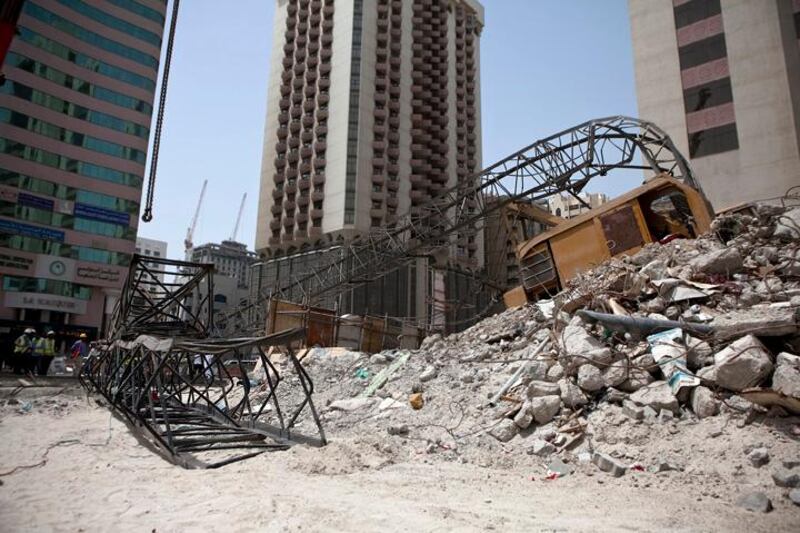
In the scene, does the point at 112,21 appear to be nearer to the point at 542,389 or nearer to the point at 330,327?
the point at 330,327

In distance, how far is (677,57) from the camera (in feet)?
83.0

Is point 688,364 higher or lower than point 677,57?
lower

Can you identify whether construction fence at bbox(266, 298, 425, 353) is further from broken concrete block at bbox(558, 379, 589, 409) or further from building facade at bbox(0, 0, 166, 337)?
building facade at bbox(0, 0, 166, 337)

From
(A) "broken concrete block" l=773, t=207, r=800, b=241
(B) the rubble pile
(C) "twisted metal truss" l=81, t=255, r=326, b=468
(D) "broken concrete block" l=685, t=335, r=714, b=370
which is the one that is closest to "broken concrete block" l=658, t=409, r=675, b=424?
(B) the rubble pile

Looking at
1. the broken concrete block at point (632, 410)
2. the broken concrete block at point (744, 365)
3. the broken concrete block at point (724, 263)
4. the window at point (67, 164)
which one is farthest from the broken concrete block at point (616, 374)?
the window at point (67, 164)

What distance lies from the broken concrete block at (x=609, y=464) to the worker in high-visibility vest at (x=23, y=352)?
16.5m

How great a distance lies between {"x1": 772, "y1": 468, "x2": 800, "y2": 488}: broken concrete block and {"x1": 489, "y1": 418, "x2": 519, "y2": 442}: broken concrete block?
2613mm

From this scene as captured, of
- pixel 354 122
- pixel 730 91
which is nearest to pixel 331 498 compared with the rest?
pixel 730 91

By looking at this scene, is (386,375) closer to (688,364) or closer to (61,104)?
(688,364)

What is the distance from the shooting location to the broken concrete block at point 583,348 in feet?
20.3

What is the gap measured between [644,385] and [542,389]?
123 cm

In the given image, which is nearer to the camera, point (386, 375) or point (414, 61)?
point (386, 375)

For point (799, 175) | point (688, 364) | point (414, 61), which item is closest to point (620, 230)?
point (688, 364)

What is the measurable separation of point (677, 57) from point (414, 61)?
37.1 m
